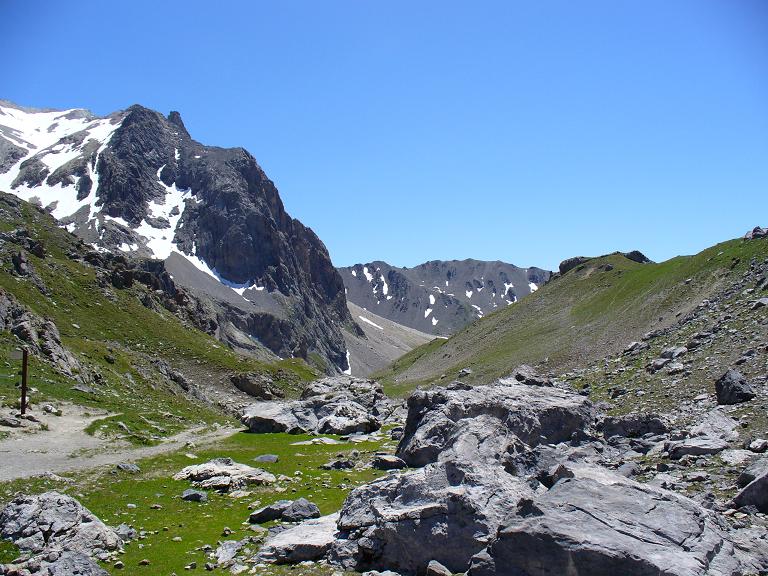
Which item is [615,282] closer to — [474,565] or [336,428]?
[336,428]

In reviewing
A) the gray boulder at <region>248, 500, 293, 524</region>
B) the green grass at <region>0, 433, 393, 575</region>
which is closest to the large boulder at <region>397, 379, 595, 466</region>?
the green grass at <region>0, 433, 393, 575</region>

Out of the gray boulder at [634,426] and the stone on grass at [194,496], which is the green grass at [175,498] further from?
the gray boulder at [634,426]

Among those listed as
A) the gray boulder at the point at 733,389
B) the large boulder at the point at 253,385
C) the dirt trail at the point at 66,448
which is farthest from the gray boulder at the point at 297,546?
the large boulder at the point at 253,385

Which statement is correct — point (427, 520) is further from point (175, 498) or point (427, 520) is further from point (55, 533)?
point (175, 498)

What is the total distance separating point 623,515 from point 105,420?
126 ft

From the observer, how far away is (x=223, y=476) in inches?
1219

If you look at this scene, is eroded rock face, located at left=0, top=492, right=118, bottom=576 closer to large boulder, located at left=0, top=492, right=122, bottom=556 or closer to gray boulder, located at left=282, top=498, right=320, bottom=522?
large boulder, located at left=0, top=492, right=122, bottom=556

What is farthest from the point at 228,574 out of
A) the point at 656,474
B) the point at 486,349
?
the point at 486,349

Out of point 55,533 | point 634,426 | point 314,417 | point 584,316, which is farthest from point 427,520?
point 584,316

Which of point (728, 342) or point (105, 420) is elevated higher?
point (728, 342)

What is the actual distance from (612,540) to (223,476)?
70.3 feet

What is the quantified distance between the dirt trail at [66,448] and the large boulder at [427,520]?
18304mm

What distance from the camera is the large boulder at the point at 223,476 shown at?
2993 centimetres

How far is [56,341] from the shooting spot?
5947 cm
